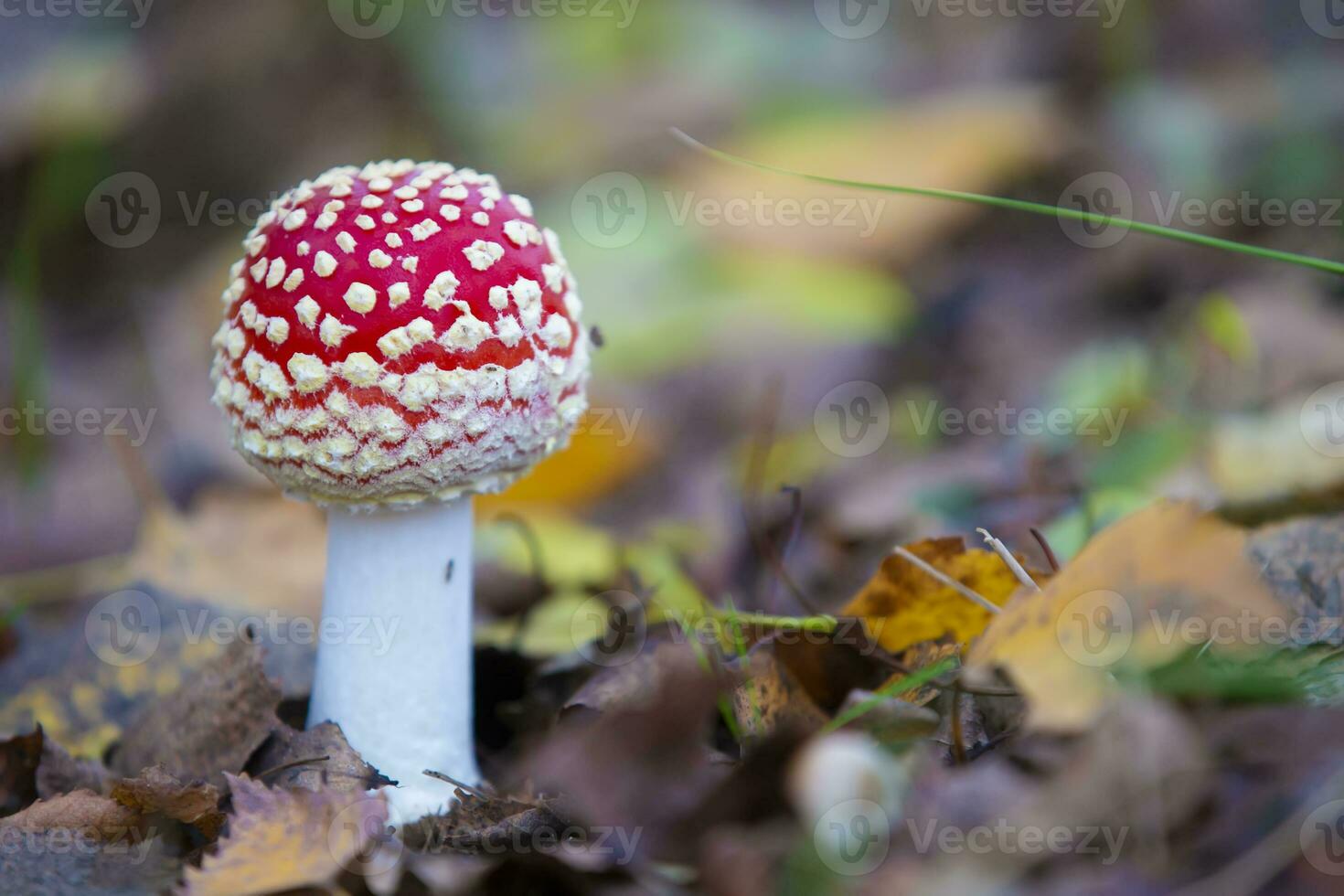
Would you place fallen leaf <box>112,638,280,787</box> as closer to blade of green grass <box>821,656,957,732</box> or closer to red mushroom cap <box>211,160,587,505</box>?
A: red mushroom cap <box>211,160,587,505</box>

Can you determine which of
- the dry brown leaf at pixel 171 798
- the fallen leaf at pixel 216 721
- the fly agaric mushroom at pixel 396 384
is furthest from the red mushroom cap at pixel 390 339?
the dry brown leaf at pixel 171 798

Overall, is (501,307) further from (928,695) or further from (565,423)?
(928,695)

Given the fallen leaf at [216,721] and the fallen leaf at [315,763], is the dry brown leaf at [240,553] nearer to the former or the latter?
the fallen leaf at [216,721]

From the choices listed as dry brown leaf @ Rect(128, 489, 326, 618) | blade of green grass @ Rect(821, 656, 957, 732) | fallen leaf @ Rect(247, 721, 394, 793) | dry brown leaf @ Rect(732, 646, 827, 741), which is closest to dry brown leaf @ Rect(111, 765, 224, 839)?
fallen leaf @ Rect(247, 721, 394, 793)

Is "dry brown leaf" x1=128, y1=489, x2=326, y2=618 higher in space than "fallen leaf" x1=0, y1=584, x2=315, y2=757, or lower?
higher

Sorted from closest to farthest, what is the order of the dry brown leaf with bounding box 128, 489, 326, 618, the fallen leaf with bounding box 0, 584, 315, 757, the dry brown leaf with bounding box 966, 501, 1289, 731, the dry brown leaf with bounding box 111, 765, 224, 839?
the dry brown leaf with bounding box 966, 501, 1289, 731 → the dry brown leaf with bounding box 111, 765, 224, 839 → the fallen leaf with bounding box 0, 584, 315, 757 → the dry brown leaf with bounding box 128, 489, 326, 618

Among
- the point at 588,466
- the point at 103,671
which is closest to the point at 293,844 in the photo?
the point at 103,671

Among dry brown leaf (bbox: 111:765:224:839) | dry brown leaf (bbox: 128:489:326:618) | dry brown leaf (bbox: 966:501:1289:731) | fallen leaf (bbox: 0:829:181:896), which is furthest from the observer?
dry brown leaf (bbox: 128:489:326:618)
